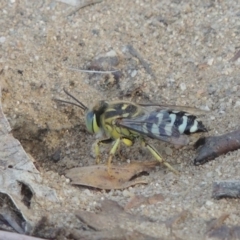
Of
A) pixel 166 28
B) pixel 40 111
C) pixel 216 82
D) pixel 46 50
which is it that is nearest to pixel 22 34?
pixel 46 50

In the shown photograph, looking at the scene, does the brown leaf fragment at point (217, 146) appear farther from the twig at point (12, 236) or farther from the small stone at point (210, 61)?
the twig at point (12, 236)

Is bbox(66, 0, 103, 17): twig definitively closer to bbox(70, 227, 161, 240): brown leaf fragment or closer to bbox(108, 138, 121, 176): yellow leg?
bbox(108, 138, 121, 176): yellow leg

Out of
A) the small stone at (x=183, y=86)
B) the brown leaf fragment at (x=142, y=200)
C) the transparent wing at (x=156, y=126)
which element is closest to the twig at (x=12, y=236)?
the brown leaf fragment at (x=142, y=200)

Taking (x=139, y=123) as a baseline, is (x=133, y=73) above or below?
above

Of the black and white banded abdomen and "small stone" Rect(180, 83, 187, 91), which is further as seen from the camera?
"small stone" Rect(180, 83, 187, 91)

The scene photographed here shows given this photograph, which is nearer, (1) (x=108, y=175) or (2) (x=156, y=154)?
(1) (x=108, y=175)

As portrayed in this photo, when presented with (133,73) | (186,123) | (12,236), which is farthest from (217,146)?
(12,236)

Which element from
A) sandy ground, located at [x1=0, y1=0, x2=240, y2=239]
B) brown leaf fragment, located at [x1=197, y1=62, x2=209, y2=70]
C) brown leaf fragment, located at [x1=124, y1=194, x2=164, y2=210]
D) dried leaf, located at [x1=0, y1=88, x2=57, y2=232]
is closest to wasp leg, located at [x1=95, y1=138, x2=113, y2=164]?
sandy ground, located at [x1=0, y1=0, x2=240, y2=239]

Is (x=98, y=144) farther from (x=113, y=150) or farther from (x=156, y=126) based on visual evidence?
(x=156, y=126)
